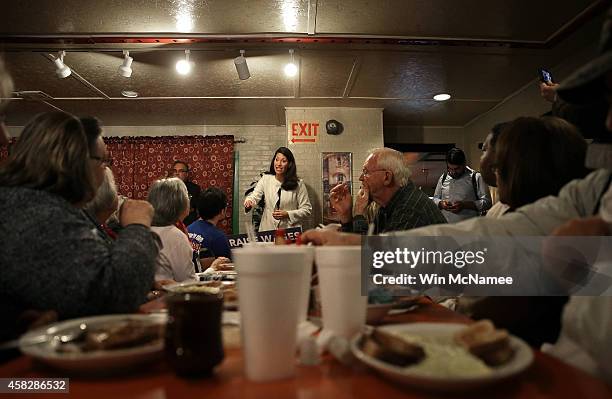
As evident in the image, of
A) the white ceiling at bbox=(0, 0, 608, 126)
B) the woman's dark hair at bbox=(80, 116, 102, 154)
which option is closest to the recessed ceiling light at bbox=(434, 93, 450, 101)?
the white ceiling at bbox=(0, 0, 608, 126)

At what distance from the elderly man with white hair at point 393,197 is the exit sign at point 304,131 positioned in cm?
290

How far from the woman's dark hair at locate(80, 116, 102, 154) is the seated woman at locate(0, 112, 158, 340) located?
296 millimetres

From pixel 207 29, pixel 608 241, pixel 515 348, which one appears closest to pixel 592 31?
pixel 207 29

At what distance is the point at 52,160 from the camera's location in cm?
124

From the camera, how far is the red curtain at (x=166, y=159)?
6625 mm

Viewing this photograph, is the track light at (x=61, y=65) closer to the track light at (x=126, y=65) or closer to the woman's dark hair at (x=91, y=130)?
the track light at (x=126, y=65)

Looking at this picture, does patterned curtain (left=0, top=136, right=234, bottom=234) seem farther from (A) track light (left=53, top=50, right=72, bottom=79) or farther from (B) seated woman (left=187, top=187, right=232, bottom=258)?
(B) seated woman (left=187, top=187, right=232, bottom=258)

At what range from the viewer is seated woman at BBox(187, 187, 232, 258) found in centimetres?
362

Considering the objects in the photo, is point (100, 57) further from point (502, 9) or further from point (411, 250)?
point (411, 250)

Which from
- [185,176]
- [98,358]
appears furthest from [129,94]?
[98,358]

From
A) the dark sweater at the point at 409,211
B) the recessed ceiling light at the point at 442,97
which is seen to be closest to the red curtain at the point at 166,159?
the recessed ceiling light at the point at 442,97

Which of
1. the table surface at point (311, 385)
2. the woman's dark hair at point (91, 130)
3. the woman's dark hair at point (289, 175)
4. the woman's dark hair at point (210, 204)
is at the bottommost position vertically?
the table surface at point (311, 385)

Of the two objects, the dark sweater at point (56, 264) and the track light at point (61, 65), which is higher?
the track light at point (61, 65)

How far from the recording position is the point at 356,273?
0.80m
